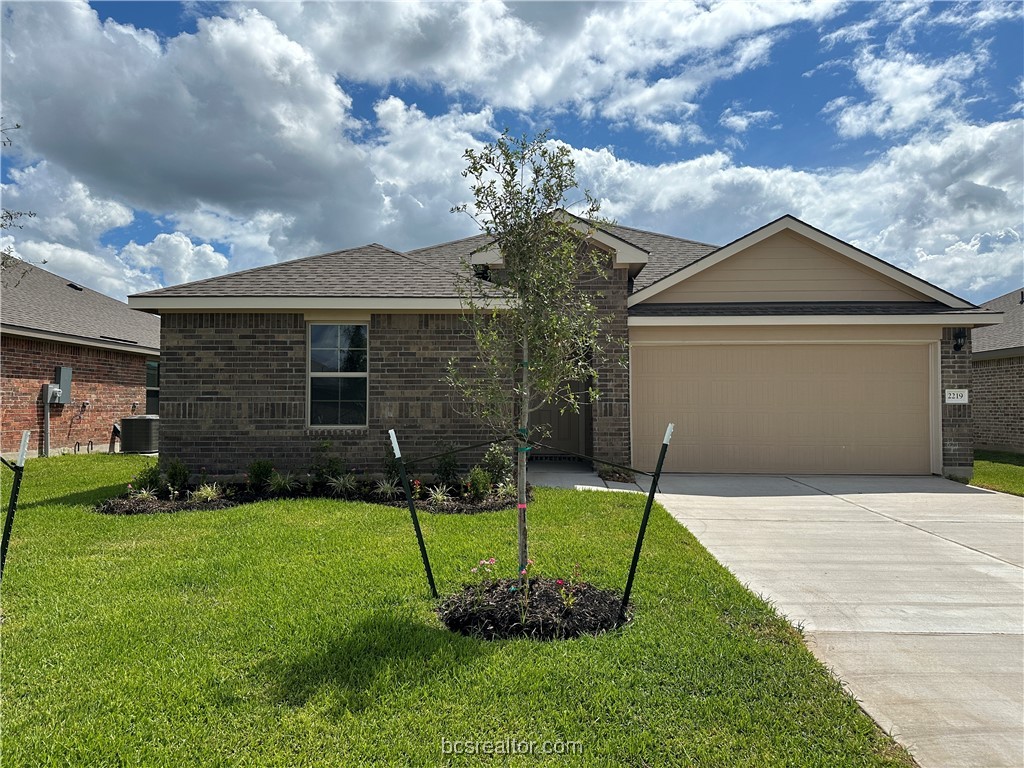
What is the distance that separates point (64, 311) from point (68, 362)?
1867 mm

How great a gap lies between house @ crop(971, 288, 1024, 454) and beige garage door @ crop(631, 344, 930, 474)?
619 cm

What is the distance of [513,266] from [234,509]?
5.56 metres

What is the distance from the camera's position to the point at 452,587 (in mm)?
4547

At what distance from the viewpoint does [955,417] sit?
410 inches

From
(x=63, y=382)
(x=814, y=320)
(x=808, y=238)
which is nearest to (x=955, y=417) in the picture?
(x=814, y=320)

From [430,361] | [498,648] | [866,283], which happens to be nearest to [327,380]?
[430,361]

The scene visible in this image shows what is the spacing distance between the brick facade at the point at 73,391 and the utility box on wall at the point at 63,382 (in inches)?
4.1

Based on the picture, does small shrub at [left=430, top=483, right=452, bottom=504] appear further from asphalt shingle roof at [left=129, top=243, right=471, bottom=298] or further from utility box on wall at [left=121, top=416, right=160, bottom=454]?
utility box on wall at [left=121, top=416, right=160, bottom=454]

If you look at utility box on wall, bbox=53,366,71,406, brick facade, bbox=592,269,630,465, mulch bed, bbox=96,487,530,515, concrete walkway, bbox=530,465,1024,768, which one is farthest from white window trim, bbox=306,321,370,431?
utility box on wall, bbox=53,366,71,406

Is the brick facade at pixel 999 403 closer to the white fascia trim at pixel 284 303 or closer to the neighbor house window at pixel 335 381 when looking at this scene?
the white fascia trim at pixel 284 303

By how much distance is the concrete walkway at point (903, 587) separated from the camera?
304 cm

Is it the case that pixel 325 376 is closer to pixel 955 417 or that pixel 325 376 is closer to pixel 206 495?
pixel 206 495

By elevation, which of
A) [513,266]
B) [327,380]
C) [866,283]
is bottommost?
[327,380]

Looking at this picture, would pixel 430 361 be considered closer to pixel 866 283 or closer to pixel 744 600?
pixel 744 600
